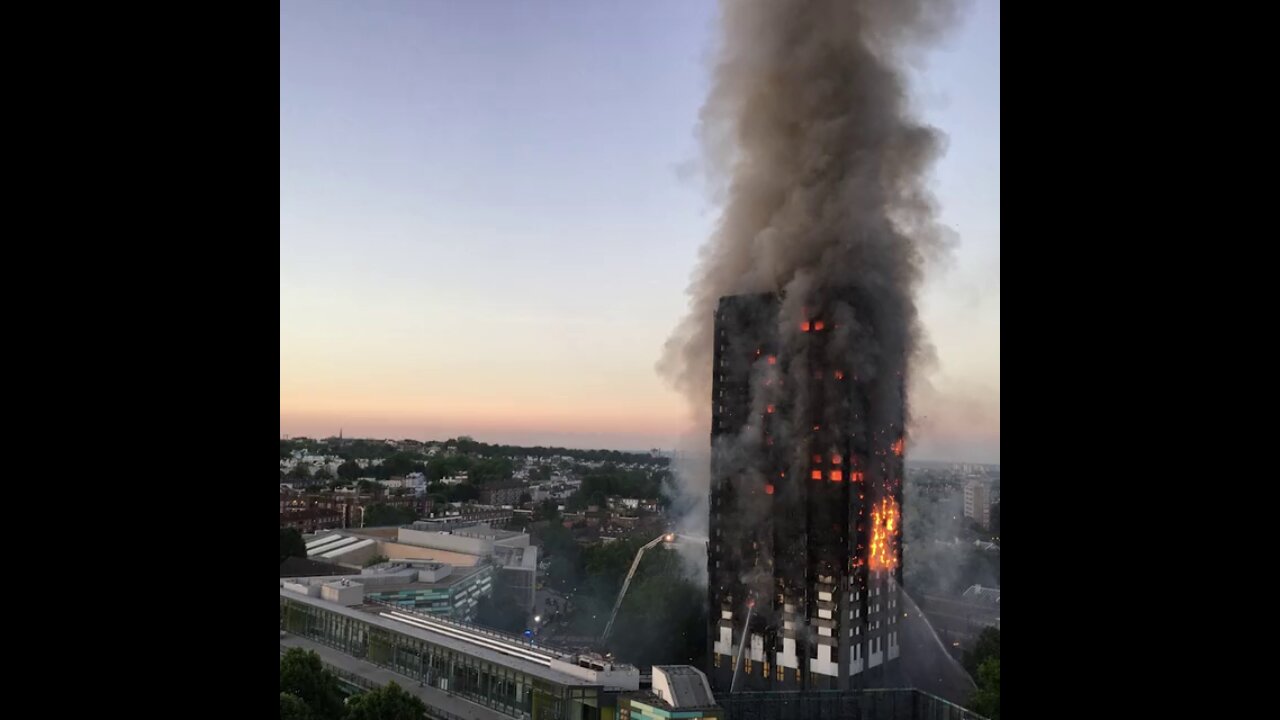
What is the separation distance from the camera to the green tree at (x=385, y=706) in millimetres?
12312

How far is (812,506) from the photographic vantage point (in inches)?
584

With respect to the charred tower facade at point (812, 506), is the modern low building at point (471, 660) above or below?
below

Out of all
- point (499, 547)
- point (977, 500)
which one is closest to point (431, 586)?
point (499, 547)

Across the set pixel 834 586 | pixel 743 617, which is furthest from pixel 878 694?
pixel 743 617

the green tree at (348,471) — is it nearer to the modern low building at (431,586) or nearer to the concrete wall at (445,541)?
the concrete wall at (445,541)

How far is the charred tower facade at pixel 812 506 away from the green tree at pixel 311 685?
6818 millimetres

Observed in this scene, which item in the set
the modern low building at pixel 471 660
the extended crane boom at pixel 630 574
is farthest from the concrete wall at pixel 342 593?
the extended crane boom at pixel 630 574

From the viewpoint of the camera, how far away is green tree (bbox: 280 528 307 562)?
63.4ft

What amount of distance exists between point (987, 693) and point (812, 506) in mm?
3957

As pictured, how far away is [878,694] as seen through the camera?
1370cm

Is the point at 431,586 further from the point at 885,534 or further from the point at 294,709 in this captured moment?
the point at 885,534
